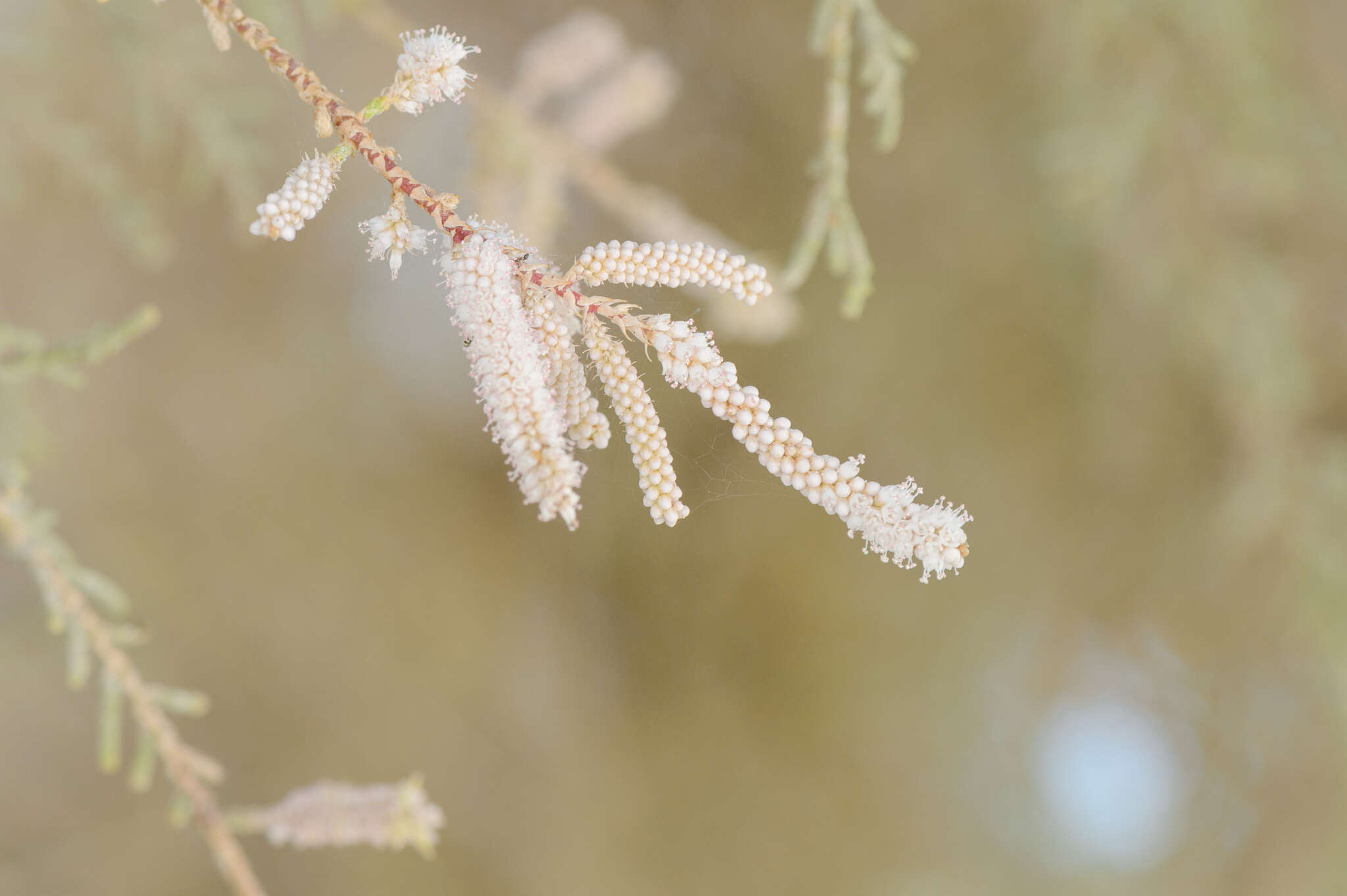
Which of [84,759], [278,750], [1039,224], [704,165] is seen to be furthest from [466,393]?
[1039,224]

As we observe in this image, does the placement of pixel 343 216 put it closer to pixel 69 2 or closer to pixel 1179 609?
pixel 69 2

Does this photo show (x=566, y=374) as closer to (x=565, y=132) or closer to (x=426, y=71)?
(x=426, y=71)

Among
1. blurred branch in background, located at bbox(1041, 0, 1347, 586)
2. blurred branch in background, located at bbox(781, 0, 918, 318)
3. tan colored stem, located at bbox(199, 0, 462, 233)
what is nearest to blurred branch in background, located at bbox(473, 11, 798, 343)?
blurred branch in background, located at bbox(781, 0, 918, 318)

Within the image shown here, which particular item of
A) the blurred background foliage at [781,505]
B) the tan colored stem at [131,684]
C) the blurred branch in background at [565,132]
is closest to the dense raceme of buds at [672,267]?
the tan colored stem at [131,684]

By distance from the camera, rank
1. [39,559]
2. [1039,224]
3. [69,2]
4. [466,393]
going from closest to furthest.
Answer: [39,559]
[69,2]
[1039,224]
[466,393]

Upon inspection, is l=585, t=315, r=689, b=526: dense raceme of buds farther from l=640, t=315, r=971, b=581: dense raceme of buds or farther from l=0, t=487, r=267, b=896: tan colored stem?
l=0, t=487, r=267, b=896: tan colored stem

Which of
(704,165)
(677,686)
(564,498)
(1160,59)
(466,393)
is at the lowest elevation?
(564,498)
